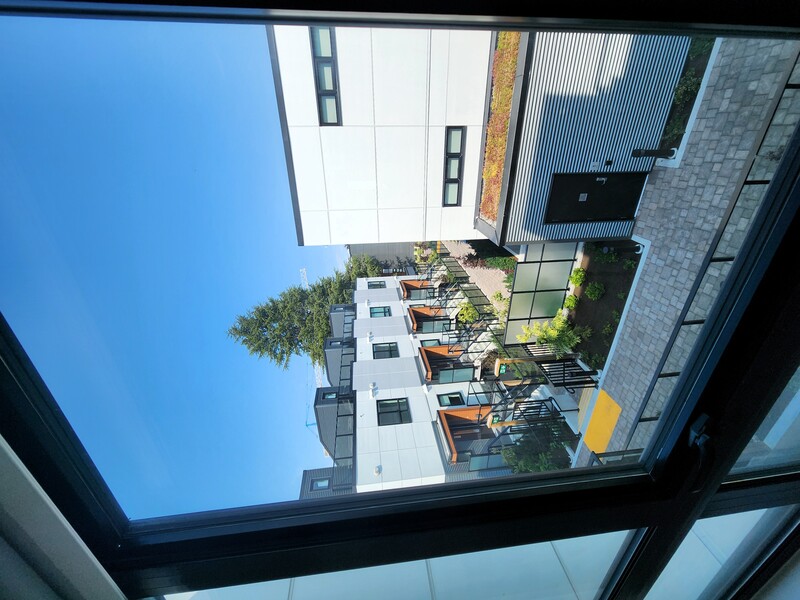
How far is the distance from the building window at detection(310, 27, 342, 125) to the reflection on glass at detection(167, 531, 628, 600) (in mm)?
3570

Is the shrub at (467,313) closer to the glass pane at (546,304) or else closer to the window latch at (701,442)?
the glass pane at (546,304)

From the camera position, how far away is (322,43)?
3074mm

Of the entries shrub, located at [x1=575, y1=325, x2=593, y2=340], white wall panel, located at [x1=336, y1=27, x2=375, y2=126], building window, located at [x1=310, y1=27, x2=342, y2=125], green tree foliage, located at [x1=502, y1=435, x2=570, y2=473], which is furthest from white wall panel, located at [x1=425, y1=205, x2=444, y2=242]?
green tree foliage, located at [x1=502, y1=435, x2=570, y2=473]

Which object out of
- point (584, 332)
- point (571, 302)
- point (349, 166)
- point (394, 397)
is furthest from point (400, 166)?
point (394, 397)

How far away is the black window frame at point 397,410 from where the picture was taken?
4.53 meters

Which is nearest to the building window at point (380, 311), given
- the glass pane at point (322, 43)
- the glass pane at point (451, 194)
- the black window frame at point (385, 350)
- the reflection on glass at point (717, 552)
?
the black window frame at point (385, 350)

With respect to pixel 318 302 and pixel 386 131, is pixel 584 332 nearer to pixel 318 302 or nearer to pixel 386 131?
pixel 386 131

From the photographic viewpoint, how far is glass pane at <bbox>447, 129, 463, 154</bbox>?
12.0 feet

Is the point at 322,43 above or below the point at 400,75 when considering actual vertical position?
above

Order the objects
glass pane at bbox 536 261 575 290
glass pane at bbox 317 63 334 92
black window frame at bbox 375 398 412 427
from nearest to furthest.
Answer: glass pane at bbox 317 63 334 92, glass pane at bbox 536 261 575 290, black window frame at bbox 375 398 412 427

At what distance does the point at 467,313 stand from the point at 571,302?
5.27 ft

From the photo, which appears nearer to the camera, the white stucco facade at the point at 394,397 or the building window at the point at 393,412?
the white stucco facade at the point at 394,397

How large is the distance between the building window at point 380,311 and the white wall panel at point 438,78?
3.91 metres

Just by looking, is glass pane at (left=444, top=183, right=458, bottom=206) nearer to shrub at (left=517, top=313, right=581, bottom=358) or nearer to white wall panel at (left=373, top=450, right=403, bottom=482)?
shrub at (left=517, top=313, right=581, bottom=358)
